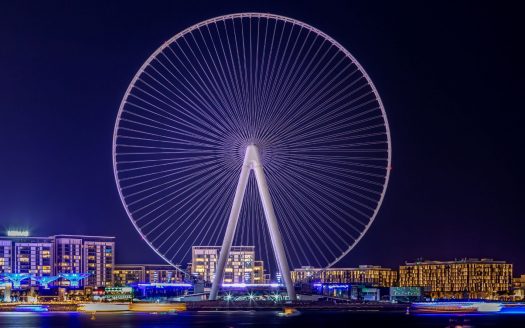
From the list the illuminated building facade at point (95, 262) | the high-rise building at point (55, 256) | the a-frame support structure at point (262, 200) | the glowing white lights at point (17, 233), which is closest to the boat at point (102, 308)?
the a-frame support structure at point (262, 200)

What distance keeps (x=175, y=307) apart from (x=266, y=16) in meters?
43.3

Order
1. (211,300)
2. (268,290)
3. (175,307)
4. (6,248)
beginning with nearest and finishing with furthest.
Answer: (211,300)
(175,307)
(268,290)
(6,248)

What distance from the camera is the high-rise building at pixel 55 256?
17962cm

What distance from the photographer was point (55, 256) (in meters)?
187

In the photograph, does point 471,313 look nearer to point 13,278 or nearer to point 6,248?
point 13,278

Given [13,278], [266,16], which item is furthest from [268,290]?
[266,16]

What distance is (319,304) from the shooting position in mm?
103938

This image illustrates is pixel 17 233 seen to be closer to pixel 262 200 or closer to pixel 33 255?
pixel 33 255

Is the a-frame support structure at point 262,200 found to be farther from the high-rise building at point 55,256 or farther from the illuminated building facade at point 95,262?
the illuminated building facade at point 95,262

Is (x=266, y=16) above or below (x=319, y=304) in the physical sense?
above

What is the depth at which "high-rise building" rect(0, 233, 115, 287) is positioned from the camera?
180 m

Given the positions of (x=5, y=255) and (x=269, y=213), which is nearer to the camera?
(x=269, y=213)

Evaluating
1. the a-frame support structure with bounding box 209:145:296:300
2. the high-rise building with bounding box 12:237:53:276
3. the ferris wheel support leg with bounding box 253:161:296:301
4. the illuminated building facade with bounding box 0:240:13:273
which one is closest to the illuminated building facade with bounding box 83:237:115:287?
the high-rise building with bounding box 12:237:53:276

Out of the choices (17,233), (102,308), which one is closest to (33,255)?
(17,233)
